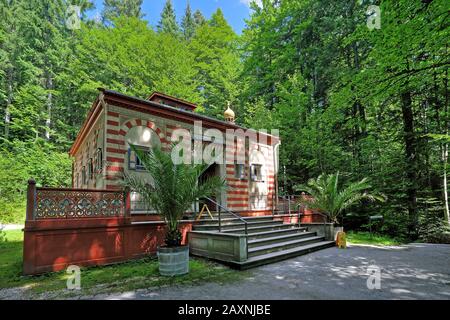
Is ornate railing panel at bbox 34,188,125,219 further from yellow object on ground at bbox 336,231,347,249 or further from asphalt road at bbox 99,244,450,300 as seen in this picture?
yellow object on ground at bbox 336,231,347,249

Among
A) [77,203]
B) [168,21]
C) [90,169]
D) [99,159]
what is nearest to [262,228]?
[77,203]

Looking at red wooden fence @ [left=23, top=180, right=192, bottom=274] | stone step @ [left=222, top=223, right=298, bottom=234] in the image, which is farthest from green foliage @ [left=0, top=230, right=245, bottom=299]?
stone step @ [left=222, top=223, right=298, bottom=234]

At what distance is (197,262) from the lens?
7281 mm

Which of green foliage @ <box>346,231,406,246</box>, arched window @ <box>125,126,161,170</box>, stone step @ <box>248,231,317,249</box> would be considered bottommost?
green foliage @ <box>346,231,406,246</box>

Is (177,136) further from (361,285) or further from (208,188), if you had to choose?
(361,285)

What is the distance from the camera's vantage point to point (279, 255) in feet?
25.1

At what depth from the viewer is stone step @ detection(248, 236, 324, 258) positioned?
24.9ft

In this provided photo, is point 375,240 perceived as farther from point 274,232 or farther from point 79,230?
point 79,230

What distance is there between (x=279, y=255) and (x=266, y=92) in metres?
20.9

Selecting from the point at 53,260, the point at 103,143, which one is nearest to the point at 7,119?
the point at 103,143

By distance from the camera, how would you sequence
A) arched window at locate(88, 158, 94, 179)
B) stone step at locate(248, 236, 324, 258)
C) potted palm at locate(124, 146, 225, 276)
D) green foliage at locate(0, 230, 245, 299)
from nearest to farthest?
1. green foliage at locate(0, 230, 245, 299)
2. potted palm at locate(124, 146, 225, 276)
3. stone step at locate(248, 236, 324, 258)
4. arched window at locate(88, 158, 94, 179)

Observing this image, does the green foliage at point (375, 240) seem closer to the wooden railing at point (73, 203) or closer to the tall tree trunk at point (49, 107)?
the wooden railing at point (73, 203)

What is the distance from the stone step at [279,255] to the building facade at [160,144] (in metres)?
4.00
